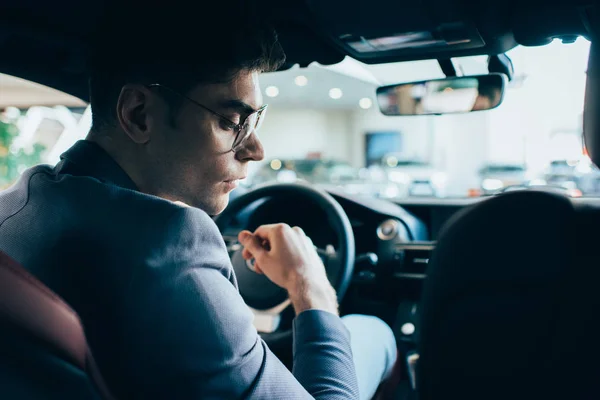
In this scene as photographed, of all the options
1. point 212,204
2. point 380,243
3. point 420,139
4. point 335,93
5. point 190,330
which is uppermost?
point 212,204

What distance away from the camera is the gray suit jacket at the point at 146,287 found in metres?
0.96

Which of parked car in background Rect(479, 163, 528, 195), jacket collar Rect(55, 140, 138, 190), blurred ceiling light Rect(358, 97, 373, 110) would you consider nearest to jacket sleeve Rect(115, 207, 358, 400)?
jacket collar Rect(55, 140, 138, 190)

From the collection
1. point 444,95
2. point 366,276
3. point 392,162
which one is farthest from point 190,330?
point 392,162

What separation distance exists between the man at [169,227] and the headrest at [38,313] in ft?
0.26

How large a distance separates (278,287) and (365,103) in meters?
22.9

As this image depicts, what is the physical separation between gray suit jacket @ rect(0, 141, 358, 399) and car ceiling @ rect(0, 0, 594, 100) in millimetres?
957

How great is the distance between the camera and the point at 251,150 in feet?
4.54

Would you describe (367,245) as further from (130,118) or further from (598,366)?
(598,366)

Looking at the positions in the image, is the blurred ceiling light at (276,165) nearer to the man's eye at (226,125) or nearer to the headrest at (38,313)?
the man's eye at (226,125)

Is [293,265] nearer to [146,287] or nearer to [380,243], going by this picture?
[146,287]

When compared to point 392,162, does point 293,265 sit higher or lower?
higher

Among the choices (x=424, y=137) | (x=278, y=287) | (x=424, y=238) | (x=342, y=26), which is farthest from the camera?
(x=424, y=137)

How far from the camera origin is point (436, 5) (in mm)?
1636

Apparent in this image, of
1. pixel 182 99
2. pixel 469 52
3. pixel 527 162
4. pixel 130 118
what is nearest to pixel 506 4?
pixel 469 52
